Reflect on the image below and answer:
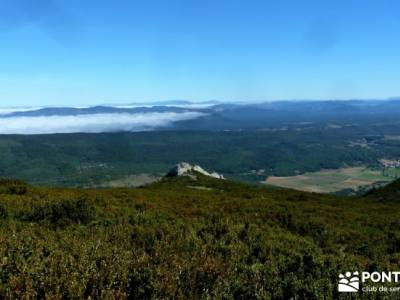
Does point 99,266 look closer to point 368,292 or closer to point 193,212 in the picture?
point 368,292

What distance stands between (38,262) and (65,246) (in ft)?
6.88

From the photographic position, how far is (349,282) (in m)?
9.38

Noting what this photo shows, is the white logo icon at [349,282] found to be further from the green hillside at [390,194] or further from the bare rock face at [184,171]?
the bare rock face at [184,171]

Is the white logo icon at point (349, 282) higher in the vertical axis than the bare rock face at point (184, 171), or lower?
higher

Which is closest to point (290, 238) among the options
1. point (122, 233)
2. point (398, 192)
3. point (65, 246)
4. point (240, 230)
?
point (240, 230)

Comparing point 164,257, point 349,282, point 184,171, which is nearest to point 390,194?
point 184,171

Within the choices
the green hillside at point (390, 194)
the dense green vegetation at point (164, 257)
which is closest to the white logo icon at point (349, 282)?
the dense green vegetation at point (164, 257)

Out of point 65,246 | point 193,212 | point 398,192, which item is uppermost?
point 65,246

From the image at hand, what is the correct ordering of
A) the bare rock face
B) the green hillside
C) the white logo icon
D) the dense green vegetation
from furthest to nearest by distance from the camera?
the bare rock face < the green hillside < the white logo icon < the dense green vegetation

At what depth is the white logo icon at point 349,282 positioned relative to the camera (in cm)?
905

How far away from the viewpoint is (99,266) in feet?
31.4

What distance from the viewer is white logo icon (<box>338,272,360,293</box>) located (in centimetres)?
905

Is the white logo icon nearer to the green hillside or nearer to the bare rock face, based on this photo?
the green hillside

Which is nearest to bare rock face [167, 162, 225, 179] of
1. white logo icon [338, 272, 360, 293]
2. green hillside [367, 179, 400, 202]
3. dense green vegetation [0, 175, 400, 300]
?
green hillside [367, 179, 400, 202]
